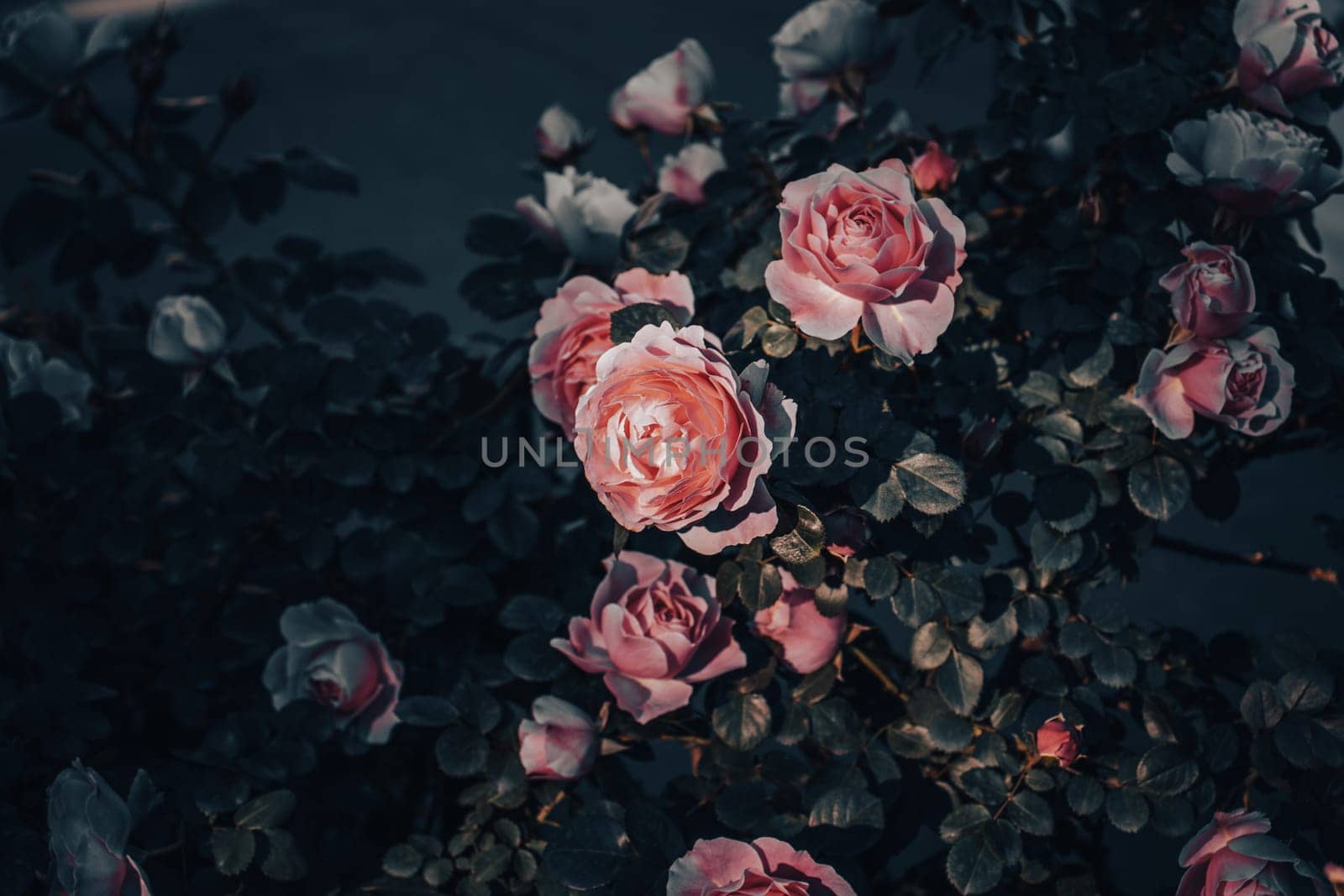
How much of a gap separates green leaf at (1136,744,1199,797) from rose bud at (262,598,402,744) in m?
0.64

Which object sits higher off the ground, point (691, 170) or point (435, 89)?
point (691, 170)

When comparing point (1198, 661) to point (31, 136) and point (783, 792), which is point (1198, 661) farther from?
point (31, 136)

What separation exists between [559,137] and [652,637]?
630 mm

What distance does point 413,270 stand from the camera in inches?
48.8

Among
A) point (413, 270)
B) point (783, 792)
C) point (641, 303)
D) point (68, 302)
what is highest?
point (641, 303)

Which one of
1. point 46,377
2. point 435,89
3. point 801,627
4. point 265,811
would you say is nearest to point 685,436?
point 801,627

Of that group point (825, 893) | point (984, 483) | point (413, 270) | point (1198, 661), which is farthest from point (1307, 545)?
point (413, 270)

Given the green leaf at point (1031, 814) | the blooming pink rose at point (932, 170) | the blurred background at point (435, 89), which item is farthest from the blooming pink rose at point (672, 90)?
A: the green leaf at point (1031, 814)

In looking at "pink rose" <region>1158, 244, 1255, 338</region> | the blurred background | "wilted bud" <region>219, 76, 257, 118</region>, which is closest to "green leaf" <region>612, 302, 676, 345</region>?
"pink rose" <region>1158, 244, 1255, 338</region>

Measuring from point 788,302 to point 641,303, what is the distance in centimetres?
11

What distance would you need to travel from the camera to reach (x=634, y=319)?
28.2 inches

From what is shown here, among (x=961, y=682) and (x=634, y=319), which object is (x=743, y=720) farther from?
(x=634, y=319)

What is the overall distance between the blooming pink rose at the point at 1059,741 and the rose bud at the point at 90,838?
67cm

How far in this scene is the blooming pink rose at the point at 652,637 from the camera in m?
0.78
